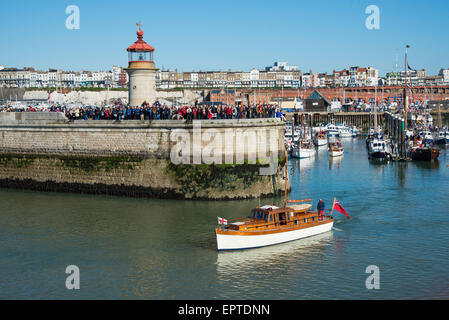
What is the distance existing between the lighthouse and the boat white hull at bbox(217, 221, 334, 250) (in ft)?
66.4

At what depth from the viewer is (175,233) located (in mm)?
24797

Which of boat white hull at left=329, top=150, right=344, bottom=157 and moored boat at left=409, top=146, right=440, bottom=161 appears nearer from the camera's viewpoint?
moored boat at left=409, top=146, right=440, bottom=161

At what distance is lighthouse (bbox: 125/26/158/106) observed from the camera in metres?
39.8

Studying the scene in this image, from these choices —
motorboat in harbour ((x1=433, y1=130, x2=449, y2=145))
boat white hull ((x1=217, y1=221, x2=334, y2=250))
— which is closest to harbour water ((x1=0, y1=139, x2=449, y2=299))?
boat white hull ((x1=217, y1=221, x2=334, y2=250))

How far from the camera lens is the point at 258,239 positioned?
22281mm

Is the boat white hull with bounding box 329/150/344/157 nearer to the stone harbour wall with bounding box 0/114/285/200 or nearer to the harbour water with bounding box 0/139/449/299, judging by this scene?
the harbour water with bounding box 0/139/449/299

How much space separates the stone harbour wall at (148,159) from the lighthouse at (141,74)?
707 cm

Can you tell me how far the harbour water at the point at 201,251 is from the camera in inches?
727

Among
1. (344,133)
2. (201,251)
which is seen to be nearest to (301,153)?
(344,133)

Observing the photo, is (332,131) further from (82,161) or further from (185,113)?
(82,161)

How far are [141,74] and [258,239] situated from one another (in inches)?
844

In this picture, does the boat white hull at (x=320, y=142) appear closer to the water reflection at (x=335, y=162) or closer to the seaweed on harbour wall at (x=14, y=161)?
the water reflection at (x=335, y=162)
